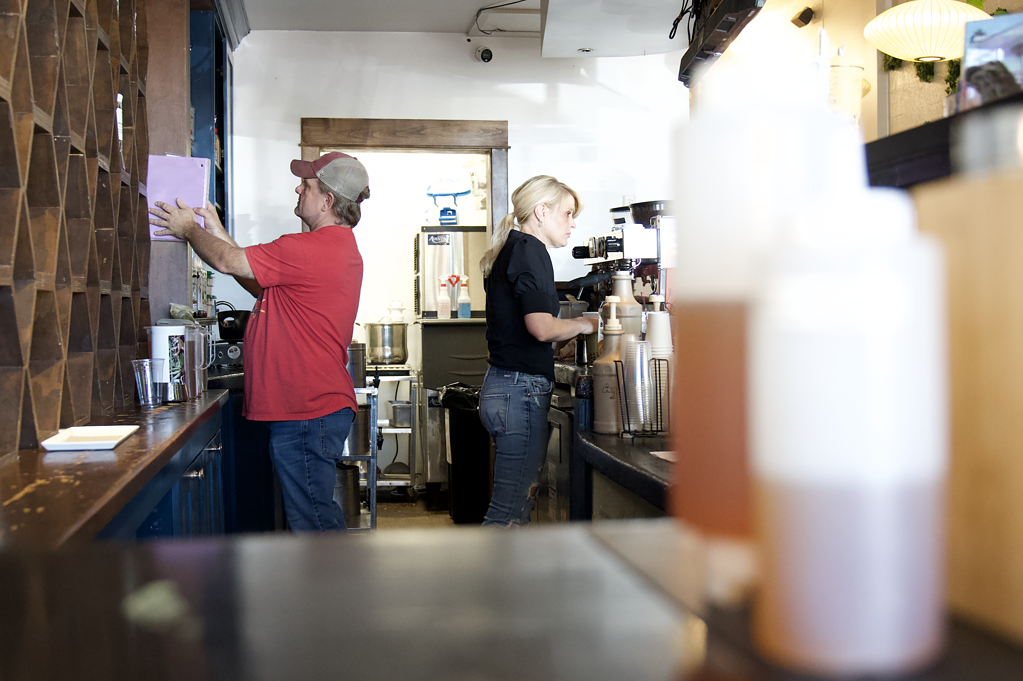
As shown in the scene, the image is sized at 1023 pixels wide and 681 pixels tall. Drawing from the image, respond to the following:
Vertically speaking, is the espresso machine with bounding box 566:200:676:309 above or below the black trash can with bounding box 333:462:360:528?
above

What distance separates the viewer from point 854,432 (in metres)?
0.27

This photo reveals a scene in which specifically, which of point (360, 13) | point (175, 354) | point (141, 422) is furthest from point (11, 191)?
point (360, 13)

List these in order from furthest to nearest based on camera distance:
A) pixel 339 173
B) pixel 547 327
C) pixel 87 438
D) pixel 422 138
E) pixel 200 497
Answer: pixel 422 138, pixel 339 173, pixel 547 327, pixel 200 497, pixel 87 438

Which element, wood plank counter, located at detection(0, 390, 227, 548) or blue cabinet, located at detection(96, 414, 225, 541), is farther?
blue cabinet, located at detection(96, 414, 225, 541)

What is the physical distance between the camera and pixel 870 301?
0.27 m

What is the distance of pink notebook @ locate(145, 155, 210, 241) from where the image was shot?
9.12 feet

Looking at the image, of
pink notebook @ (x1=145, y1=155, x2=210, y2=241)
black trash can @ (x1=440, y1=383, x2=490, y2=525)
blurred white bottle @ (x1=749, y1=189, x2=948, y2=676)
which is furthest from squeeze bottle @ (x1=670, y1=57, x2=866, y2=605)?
black trash can @ (x1=440, y1=383, x2=490, y2=525)

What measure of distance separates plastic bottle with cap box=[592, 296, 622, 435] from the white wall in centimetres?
365

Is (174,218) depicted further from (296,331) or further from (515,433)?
(515,433)

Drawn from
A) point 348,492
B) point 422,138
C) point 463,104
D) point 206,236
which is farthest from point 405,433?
point 206,236

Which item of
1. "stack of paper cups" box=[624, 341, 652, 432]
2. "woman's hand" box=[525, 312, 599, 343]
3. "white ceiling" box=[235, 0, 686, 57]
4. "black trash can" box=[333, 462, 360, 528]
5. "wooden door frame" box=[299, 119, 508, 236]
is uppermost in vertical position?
"white ceiling" box=[235, 0, 686, 57]

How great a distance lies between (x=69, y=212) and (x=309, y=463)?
118 centimetres

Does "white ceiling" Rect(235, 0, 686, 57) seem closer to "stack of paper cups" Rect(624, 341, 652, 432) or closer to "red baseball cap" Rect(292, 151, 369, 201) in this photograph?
"red baseball cap" Rect(292, 151, 369, 201)

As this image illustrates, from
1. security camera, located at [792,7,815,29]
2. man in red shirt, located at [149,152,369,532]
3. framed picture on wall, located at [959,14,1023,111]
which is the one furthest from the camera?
security camera, located at [792,7,815,29]
